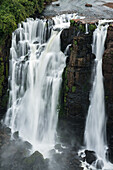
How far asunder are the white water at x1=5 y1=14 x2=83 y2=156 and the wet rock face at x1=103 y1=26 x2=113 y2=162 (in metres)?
3.26

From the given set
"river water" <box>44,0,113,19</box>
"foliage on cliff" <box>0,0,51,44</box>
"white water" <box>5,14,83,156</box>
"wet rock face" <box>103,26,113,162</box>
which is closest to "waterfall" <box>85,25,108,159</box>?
"wet rock face" <box>103,26,113,162</box>

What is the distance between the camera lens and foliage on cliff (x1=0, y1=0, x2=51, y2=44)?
1625cm

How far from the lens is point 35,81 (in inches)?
626

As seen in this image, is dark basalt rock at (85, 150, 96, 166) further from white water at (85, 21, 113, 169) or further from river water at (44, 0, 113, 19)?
river water at (44, 0, 113, 19)

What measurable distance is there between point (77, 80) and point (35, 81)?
337 centimetres

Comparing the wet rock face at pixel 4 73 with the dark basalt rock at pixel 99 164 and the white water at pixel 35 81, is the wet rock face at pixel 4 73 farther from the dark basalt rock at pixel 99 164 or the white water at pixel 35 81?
the dark basalt rock at pixel 99 164

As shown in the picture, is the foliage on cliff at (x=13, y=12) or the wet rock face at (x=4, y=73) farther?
the wet rock face at (x=4, y=73)

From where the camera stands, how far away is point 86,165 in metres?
13.4

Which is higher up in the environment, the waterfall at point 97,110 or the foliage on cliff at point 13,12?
the foliage on cliff at point 13,12

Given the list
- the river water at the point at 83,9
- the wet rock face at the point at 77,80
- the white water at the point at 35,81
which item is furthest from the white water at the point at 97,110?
the river water at the point at 83,9

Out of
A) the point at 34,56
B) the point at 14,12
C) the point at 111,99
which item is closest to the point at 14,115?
the point at 34,56

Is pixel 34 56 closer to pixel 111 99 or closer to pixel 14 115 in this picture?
pixel 14 115

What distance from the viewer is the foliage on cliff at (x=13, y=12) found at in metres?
16.2

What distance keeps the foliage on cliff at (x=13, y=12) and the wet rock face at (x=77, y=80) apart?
175 inches
